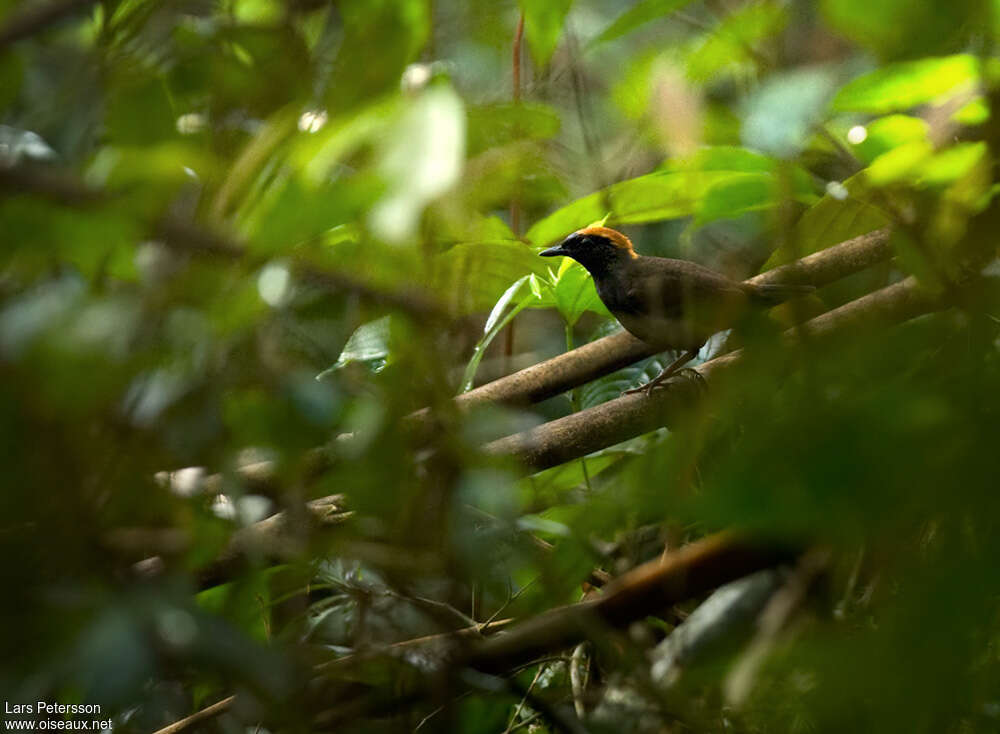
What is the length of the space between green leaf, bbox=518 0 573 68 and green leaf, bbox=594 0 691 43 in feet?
0.19

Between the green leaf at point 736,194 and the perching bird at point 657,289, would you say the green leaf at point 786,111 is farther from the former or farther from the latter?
the perching bird at point 657,289

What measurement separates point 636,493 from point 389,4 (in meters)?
0.47

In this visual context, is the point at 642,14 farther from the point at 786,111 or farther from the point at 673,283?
the point at 673,283

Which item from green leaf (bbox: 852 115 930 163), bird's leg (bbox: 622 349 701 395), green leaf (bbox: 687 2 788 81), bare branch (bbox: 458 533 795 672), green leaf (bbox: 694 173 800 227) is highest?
green leaf (bbox: 687 2 788 81)

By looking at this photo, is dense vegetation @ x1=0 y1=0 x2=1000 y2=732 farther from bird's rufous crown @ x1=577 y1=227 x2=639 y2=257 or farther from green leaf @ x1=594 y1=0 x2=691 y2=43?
bird's rufous crown @ x1=577 y1=227 x2=639 y2=257

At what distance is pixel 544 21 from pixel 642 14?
0.36ft

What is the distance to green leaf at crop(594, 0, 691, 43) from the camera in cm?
94

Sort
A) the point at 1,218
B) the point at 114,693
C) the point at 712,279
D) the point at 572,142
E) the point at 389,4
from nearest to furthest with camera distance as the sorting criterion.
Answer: the point at 114,693 → the point at 1,218 → the point at 389,4 → the point at 712,279 → the point at 572,142

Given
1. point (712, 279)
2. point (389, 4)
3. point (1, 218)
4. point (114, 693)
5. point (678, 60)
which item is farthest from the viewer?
point (712, 279)

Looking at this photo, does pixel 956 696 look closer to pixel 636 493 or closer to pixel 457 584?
pixel 636 493

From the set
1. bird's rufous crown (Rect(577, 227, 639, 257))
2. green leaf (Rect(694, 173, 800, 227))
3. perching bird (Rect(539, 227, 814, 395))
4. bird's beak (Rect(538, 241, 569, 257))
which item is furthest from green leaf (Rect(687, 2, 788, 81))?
bird's rufous crown (Rect(577, 227, 639, 257))

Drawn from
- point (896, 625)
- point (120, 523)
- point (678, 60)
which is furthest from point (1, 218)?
point (678, 60)

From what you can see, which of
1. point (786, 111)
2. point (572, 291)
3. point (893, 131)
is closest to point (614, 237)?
point (572, 291)

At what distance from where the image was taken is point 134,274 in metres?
0.99
